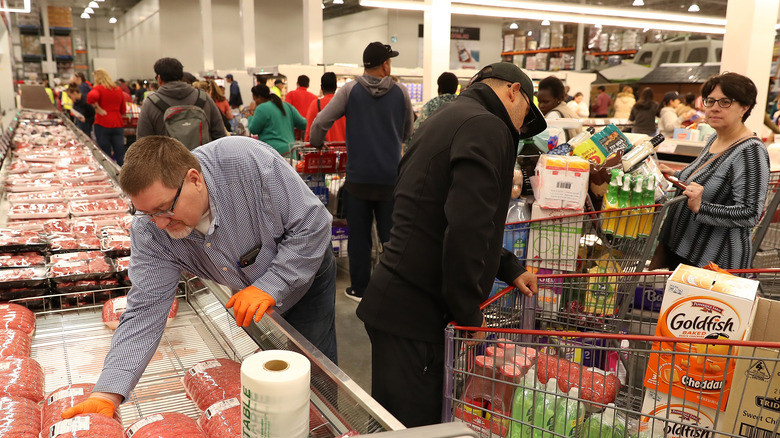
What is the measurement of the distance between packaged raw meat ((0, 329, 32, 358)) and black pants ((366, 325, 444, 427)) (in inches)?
49.2

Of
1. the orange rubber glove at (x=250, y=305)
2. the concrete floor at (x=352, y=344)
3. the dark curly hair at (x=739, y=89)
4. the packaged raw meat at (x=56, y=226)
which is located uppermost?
the dark curly hair at (x=739, y=89)

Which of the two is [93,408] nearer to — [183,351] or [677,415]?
[183,351]

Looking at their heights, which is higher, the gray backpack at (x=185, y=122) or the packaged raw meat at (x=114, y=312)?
the gray backpack at (x=185, y=122)

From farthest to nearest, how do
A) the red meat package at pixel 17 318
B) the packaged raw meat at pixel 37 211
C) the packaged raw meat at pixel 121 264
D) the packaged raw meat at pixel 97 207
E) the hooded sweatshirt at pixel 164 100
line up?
the hooded sweatshirt at pixel 164 100
the packaged raw meat at pixel 97 207
the packaged raw meat at pixel 37 211
the packaged raw meat at pixel 121 264
the red meat package at pixel 17 318

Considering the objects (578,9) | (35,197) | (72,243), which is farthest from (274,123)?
(578,9)

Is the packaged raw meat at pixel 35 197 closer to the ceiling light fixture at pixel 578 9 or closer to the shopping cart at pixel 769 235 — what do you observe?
the shopping cart at pixel 769 235

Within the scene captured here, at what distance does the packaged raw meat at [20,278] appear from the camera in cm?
257

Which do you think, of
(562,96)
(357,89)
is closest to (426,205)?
(357,89)

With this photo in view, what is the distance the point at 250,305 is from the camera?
1804mm

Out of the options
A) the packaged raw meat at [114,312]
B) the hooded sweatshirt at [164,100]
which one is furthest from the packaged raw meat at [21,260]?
the hooded sweatshirt at [164,100]

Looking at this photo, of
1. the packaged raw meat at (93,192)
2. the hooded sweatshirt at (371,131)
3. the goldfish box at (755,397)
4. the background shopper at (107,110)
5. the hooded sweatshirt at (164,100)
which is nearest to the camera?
the goldfish box at (755,397)

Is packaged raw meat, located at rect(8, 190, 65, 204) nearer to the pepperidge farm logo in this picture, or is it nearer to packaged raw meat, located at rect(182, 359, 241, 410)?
packaged raw meat, located at rect(182, 359, 241, 410)

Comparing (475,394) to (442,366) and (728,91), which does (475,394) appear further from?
(728,91)

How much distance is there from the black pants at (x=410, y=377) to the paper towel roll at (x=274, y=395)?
888 millimetres
